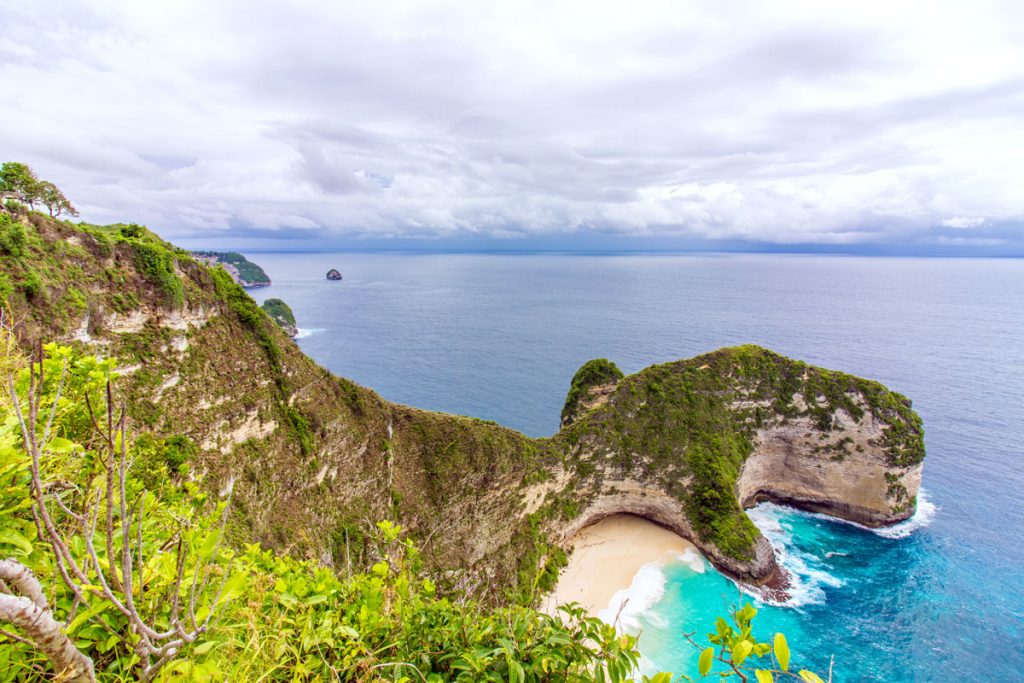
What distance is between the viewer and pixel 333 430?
24.8 m

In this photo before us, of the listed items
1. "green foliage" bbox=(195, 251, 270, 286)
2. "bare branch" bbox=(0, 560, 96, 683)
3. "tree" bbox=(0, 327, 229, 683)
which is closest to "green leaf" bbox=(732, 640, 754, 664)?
"tree" bbox=(0, 327, 229, 683)

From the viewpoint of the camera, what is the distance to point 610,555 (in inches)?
1391

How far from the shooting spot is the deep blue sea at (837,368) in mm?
29156

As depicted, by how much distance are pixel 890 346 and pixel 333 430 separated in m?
105

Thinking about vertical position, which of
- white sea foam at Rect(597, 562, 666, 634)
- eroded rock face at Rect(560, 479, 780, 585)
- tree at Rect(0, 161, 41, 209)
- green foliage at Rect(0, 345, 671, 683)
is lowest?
white sea foam at Rect(597, 562, 666, 634)

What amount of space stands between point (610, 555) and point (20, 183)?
4119 cm

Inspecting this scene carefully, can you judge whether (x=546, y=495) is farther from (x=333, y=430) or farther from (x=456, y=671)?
(x=456, y=671)

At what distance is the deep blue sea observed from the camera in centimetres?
2916

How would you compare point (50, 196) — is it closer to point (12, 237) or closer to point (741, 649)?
point (12, 237)

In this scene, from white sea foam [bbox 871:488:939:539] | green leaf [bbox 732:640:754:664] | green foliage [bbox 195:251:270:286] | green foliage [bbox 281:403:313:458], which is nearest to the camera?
green leaf [bbox 732:640:754:664]

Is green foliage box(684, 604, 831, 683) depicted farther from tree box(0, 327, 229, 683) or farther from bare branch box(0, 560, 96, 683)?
bare branch box(0, 560, 96, 683)

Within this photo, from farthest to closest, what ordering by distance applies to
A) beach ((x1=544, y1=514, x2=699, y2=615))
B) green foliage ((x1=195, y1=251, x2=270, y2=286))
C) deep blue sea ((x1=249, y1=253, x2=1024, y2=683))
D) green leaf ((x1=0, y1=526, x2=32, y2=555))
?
1. green foliage ((x1=195, y1=251, x2=270, y2=286))
2. beach ((x1=544, y1=514, x2=699, y2=615))
3. deep blue sea ((x1=249, y1=253, x2=1024, y2=683))
4. green leaf ((x1=0, y1=526, x2=32, y2=555))

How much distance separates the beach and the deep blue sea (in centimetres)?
219

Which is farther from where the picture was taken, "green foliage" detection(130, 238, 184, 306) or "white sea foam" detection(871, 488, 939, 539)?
"white sea foam" detection(871, 488, 939, 539)
